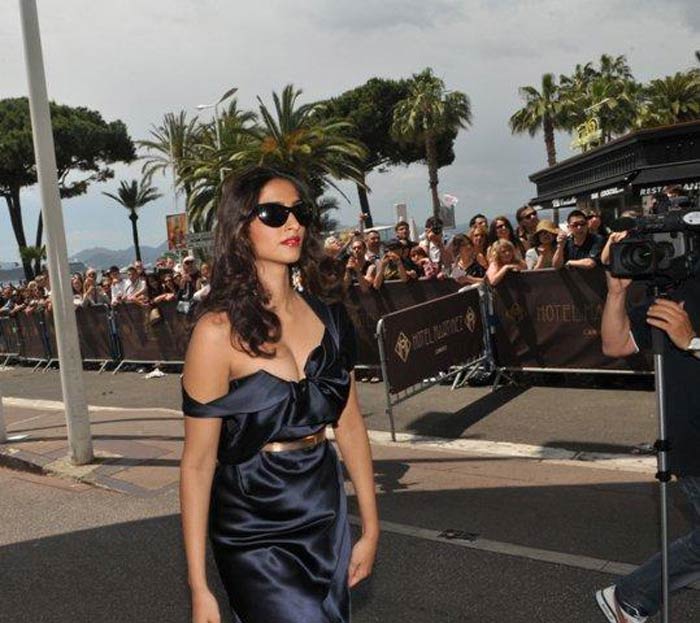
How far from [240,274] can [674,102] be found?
176ft

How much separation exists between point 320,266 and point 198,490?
2.65ft

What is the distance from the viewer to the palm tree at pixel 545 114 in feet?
179

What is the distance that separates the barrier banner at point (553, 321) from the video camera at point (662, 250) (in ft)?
16.4

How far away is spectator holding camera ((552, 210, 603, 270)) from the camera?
797 centimetres

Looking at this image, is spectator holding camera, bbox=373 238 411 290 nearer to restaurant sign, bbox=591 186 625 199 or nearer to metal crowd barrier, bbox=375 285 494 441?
metal crowd barrier, bbox=375 285 494 441

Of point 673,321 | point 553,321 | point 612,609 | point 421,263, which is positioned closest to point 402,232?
point 421,263

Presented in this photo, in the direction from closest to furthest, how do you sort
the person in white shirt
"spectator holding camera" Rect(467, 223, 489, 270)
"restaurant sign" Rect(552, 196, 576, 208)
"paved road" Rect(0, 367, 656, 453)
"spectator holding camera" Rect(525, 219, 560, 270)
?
1. "paved road" Rect(0, 367, 656, 453)
2. "spectator holding camera" Rect(525, 219, 560, 270)
3. "spectator holding camera" Rect(467, 223, 489, 270)
4. the person in white shirt
5. "restaurant sign" Rect(552, 196, 576, 208)

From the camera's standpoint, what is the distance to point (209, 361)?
2.05m

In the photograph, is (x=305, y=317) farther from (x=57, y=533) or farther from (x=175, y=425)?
(x=175, y=425)

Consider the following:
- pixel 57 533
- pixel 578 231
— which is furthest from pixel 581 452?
pixel 57 533

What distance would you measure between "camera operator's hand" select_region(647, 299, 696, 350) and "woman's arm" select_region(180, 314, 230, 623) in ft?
4.90

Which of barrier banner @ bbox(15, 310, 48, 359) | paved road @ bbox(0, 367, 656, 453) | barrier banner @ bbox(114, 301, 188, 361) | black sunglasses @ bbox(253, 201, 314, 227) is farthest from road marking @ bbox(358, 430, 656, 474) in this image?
barrier banner @ bbox(15, 310, 48, 359)

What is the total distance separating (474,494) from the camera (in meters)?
5.37

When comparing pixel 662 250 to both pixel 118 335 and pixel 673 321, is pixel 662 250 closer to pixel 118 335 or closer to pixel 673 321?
pixel 673 321
